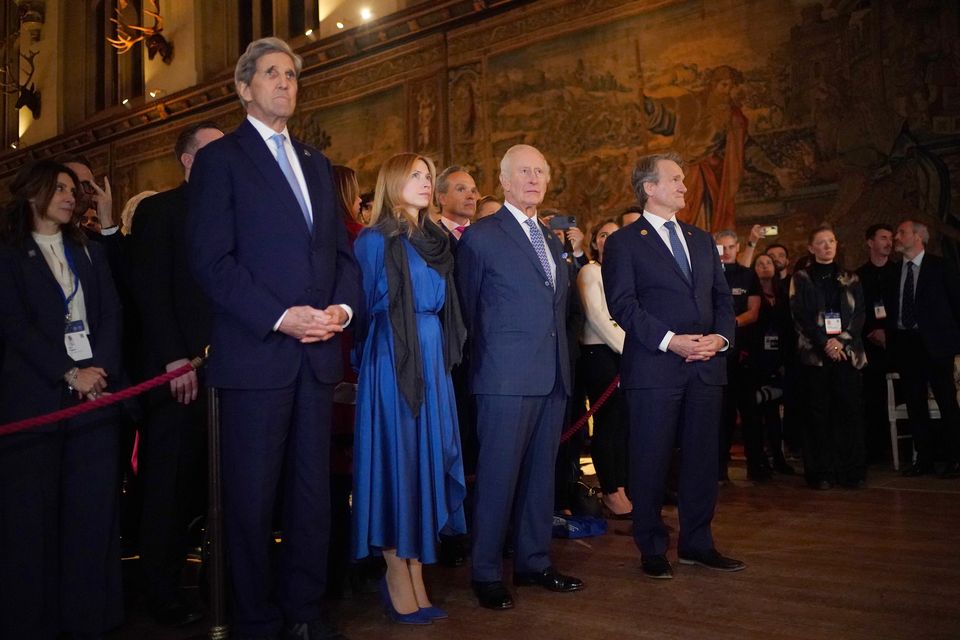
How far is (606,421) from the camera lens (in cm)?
556

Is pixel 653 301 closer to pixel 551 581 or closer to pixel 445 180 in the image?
pixel 551 581

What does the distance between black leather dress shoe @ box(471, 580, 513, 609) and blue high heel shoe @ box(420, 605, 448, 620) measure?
0.65 ft

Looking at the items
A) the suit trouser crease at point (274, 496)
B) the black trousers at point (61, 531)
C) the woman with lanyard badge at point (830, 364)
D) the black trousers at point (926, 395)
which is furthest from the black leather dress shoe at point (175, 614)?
the black trousers at point (926, 395)

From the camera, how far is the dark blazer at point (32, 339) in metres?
3.04

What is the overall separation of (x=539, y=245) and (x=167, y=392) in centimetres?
170

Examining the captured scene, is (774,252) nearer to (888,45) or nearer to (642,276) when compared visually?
(888,45)

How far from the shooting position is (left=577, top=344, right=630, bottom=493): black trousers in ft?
18.0

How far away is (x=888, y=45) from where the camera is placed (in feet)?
28.0

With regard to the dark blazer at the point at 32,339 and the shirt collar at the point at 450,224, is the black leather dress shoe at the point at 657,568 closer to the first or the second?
the shirt collar at the point at 450,224

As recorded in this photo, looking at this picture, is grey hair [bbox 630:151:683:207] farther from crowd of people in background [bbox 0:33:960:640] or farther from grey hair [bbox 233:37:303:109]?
grey hair [bbox 233:37:303:109]

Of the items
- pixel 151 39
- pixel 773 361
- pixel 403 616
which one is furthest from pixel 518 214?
pixel 151 39

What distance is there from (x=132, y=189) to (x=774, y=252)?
1323cm

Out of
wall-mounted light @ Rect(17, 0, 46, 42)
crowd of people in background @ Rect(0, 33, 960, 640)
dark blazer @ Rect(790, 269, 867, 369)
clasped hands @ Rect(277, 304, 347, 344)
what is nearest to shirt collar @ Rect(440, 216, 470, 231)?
crowd of people in background @ Rect(0, 33, 960, 640)

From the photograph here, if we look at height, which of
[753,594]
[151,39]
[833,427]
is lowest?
[753,594]
